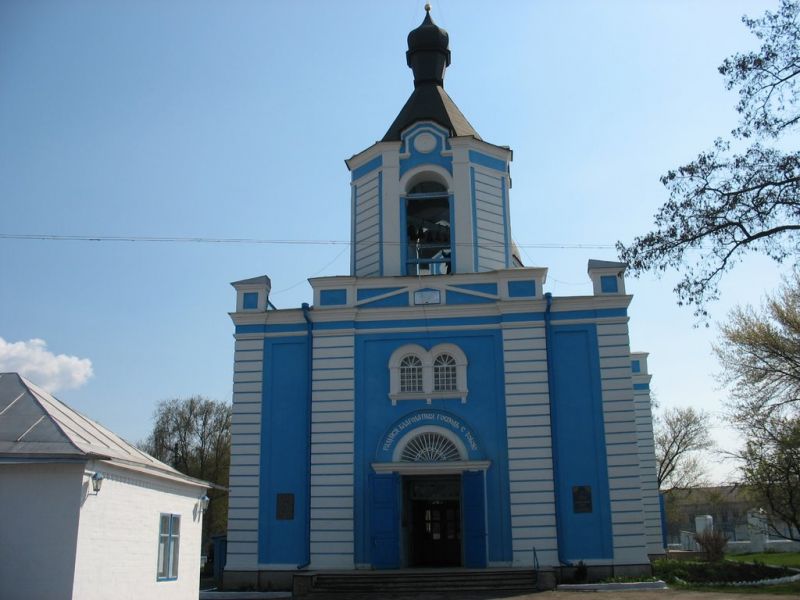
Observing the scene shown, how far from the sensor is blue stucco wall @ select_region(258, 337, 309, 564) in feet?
61.0

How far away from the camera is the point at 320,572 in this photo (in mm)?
17719

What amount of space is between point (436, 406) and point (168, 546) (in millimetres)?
7347

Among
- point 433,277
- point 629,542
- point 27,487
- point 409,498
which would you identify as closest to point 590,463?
point 629,542

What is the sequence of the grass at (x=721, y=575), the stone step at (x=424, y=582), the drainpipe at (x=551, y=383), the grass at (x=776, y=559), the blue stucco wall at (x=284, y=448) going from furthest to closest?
the grass at (x=776, y=559) < the blue stucco wall at (x=284, y=448) < the drainpipe at (x=551, y=383) < the stone step at (x=424, y=582) < the grass at (x=721, y=575)

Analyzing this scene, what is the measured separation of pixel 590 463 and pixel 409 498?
4205mm

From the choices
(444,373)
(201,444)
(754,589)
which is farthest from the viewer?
(201,444)

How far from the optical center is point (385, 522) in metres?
18.1

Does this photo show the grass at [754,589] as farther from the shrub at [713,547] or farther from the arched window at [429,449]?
the shrub at [713,547]

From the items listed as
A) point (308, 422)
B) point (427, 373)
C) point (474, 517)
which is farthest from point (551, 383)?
point (308, 422)

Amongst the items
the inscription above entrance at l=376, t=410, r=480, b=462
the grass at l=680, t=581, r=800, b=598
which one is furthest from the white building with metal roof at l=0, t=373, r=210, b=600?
the grass at l=680, t=581, r=800, b=598

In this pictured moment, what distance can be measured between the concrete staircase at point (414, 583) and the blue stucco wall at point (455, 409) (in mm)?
1037

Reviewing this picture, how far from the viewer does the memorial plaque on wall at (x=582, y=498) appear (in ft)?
59.5

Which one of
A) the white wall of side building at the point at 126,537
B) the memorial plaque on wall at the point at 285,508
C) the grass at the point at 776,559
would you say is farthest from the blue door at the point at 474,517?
the grass at the point at 776,559

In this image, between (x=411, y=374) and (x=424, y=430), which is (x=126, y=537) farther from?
(x=411, y=374)
